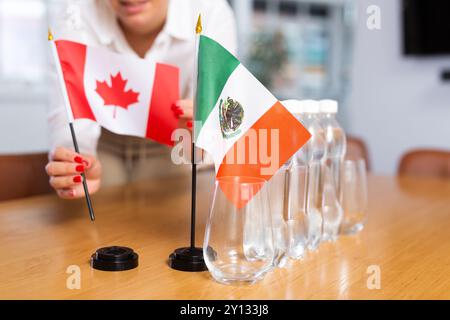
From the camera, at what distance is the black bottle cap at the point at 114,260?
81cm

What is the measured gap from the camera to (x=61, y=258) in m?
0.88

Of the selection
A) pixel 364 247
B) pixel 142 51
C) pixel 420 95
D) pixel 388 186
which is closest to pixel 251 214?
pixel 364 247

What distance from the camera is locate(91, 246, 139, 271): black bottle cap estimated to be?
0.81m

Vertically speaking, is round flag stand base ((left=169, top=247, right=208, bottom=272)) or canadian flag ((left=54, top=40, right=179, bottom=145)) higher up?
canadian flag ((left=54, top=40, right=179, bottom=145))

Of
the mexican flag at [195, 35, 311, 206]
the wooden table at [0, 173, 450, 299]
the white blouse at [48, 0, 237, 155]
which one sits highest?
the white blouse at [48, 0, 237, 155]

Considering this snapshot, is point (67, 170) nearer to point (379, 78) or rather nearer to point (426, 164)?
point (426, 164)

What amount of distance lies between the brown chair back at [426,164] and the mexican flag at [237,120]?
4.97 ft

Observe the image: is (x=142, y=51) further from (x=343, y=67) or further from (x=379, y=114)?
(x=343, y=67)

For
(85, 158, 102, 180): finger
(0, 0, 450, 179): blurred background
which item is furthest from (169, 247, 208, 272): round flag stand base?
(0, 0, 450, 179): blurred background

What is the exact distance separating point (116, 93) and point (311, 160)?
40 centimetres

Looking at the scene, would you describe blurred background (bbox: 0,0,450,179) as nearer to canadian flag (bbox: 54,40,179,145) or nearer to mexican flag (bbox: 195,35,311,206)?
canadian flag (bbox: 54,40,179,145)

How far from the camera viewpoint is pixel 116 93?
104 centimetres

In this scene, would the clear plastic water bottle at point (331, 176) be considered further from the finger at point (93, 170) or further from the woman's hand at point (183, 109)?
the finger at point (93, 170)

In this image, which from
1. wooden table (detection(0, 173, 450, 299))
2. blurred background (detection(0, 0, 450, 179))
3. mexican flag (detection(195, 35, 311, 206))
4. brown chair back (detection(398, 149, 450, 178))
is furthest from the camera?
blurred background (detection(0, 0, 450, 179))
